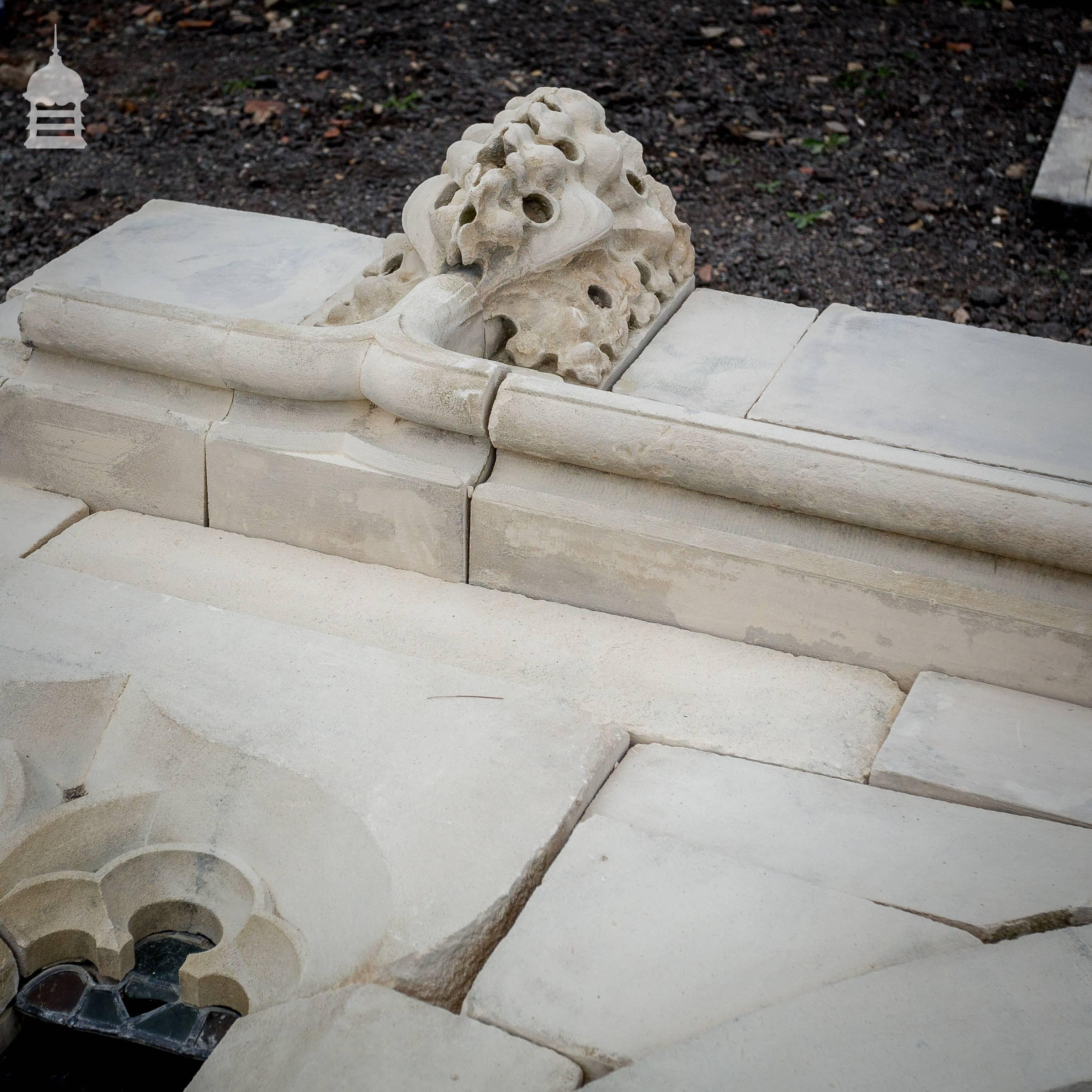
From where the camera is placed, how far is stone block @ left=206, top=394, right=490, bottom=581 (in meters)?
3.03

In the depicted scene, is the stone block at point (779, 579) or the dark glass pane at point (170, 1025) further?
the stone block at point (779, 579)

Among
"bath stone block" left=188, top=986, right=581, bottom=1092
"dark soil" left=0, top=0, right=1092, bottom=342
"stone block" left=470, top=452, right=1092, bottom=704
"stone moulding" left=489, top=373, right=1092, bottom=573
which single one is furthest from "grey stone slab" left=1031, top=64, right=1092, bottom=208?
"bath stone block" left=188, top=986, right=581, bottom=1092

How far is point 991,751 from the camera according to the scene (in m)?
2.57

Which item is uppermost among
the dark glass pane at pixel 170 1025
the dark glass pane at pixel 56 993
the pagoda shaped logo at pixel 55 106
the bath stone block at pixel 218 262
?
the bath stone block at pixel 218 262

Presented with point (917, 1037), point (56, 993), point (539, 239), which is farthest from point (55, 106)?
point (917, 1037)

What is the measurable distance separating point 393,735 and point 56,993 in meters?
0.74

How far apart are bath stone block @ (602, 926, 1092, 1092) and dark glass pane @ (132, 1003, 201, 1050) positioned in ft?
2.61

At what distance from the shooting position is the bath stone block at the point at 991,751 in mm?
2459

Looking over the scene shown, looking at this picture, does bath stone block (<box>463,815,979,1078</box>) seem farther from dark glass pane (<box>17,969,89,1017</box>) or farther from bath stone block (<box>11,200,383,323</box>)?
bath stone block (<box>11,200,383,323</box>)

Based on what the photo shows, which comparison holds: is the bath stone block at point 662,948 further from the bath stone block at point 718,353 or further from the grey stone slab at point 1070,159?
the grey stone slab at point 1070,159

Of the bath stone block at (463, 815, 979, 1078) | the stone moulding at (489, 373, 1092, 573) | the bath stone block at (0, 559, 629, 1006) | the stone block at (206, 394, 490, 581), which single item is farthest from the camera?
the stone block at (206, 394, 490, 581)

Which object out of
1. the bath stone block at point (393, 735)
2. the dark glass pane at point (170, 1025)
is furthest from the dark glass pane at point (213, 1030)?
the bath stone block at point (393, 735)

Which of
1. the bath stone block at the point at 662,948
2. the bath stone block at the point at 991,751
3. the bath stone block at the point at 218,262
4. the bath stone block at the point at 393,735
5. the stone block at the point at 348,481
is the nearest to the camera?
the bath stone block at the point at 662,948

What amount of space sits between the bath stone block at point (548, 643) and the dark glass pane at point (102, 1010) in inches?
35.7
